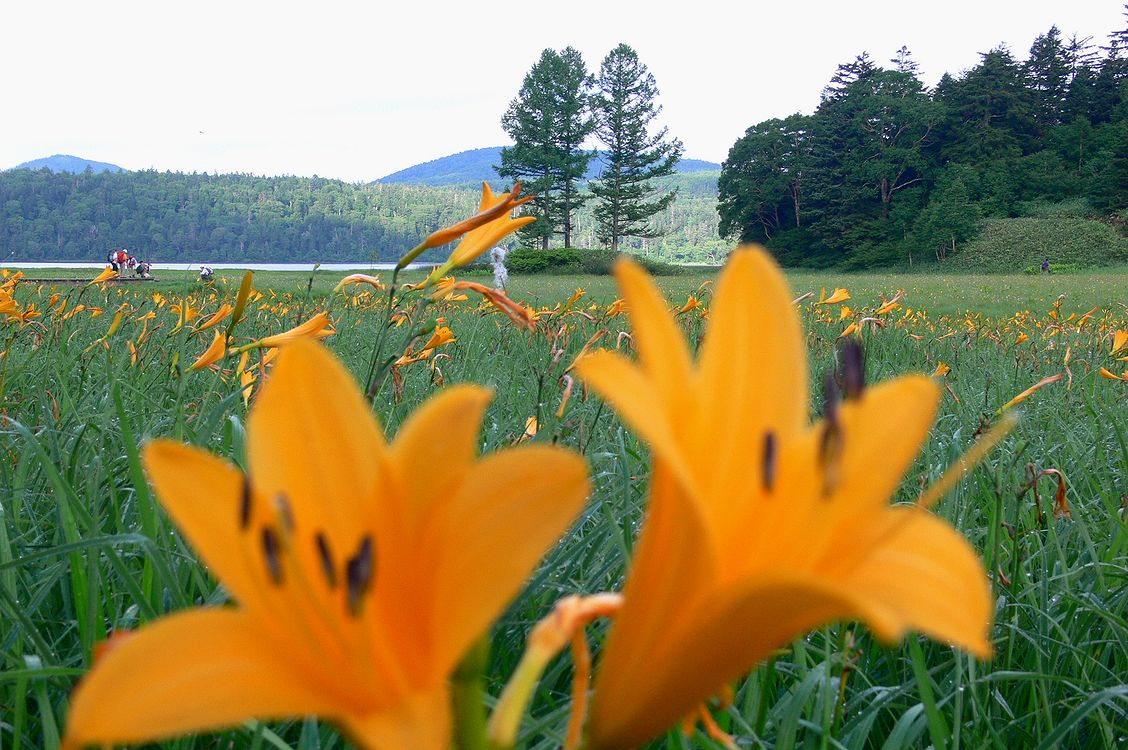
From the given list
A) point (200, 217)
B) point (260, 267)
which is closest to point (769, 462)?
point (260, 267)

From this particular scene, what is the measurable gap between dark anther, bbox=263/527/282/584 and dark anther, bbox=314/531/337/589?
2 cm

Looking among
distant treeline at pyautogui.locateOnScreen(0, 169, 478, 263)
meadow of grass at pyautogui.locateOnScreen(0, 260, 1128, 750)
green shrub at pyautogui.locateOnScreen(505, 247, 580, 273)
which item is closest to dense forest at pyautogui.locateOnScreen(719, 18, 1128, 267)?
green shrub at pyautogui.locateOnScreen(505, 247, 580, 273)

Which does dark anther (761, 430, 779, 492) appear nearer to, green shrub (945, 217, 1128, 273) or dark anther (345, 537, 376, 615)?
dark anther (345, 537, 376, 615)

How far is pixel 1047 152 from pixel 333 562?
1956 inches

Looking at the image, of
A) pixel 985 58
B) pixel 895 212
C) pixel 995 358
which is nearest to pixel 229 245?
pixel 895 212

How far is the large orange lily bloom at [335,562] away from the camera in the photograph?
0.30 meters

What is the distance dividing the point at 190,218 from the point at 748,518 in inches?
2276

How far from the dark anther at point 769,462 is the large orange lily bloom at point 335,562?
8 cm

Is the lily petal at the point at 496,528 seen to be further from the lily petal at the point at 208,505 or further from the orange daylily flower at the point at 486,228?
the orange daylily flower at the point at 486,228

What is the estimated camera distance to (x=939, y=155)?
1762 inches

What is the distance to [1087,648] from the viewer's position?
148cm

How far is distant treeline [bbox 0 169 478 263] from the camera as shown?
48.7 metres

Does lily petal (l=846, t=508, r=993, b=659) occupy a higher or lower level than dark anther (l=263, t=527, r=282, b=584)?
lower

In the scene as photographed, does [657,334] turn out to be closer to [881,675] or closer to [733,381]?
[733,381]
